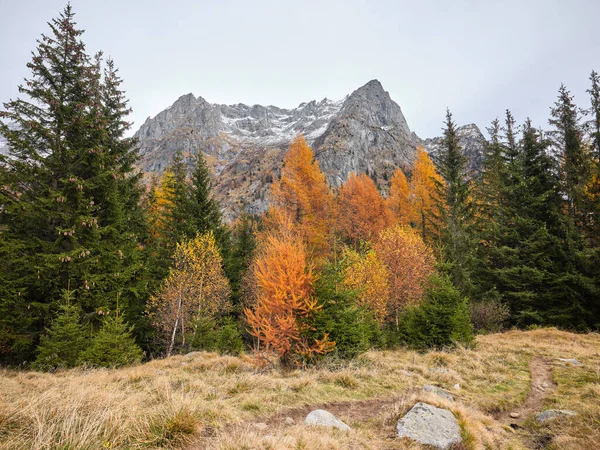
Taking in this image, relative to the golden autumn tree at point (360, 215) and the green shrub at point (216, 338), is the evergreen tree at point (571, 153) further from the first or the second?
the green shrub at point (216, 338)

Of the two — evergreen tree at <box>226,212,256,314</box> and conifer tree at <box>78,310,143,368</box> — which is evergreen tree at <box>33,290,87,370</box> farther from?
evergreen tree at <box>226,212,256,314</box>

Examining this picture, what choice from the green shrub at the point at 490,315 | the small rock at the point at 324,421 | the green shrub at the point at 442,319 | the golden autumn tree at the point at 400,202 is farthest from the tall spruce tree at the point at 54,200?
the golden autumn tree at the point at 400,202

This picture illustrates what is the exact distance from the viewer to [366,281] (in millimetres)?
17922

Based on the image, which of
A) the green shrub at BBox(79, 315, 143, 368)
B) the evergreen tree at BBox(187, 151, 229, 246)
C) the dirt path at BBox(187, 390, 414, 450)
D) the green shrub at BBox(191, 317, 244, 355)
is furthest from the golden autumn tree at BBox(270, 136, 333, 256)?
the dirt path at BBox(187, 390, 414, 450)

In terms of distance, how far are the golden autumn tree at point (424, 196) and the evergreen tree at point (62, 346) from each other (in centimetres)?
2559

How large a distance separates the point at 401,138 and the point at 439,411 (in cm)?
15098

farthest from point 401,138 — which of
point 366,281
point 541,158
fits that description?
point 366,281

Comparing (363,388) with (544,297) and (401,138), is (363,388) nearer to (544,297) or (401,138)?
(544,297)

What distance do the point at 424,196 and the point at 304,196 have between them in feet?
46.0

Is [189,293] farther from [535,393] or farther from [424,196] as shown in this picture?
[424,196]

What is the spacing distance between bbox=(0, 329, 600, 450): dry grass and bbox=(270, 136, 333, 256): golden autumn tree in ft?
34.8

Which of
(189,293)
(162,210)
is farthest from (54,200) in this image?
(162,210)

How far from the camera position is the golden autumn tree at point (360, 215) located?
27109mm

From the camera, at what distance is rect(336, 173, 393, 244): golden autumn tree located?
2711cm
